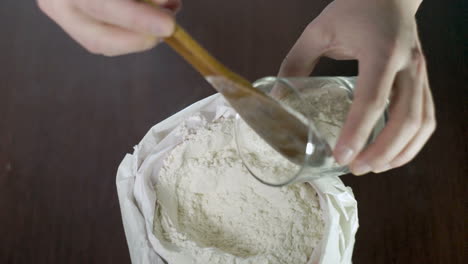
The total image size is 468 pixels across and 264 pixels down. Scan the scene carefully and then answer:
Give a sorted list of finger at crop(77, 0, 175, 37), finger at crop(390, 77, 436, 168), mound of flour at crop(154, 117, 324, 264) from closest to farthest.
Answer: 1. finger at crop(77, 0, 175, 37)
2. finger at crop(390, 77, 436, 168)
3. mound of flour at crop(154, 117, 324, 264)

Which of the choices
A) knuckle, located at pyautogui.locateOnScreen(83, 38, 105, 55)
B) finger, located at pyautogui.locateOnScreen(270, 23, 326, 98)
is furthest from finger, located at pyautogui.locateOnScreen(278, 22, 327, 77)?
knuckle, located at pyautogui.locateOnScreen(83, 38, 105, 55)

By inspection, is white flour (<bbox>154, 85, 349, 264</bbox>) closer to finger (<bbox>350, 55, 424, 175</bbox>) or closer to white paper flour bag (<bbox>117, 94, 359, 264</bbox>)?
white paper flour bag (<bbox>117, 94, 359, 264</bbox>)

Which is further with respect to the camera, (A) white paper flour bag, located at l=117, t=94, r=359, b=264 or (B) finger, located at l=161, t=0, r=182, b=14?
(A) white paper flour bag, located at l=117, t=94, r=359, b=264

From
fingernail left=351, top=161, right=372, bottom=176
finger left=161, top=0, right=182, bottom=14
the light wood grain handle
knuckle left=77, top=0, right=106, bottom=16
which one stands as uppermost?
knuckle left=77, top=0, right=106, bottom=16

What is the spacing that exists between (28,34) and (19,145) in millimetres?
175

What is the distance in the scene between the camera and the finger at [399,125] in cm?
34

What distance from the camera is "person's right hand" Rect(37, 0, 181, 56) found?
26cm

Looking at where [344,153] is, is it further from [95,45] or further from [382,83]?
[95,45]

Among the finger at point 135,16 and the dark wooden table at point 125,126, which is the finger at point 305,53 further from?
the finger at point 135,16

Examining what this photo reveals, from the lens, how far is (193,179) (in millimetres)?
497

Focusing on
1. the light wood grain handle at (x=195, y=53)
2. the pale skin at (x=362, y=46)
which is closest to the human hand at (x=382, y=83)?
the pale skin at (x=362, y=46)

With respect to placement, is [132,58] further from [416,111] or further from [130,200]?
[416,111]

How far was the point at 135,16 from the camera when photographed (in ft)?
0.87

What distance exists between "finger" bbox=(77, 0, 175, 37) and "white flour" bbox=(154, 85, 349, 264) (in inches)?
8.3
